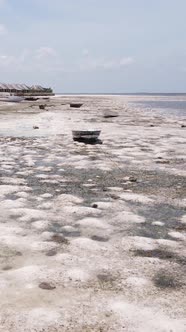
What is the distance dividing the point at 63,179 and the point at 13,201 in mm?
2425

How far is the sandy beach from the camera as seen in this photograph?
13.4 feet

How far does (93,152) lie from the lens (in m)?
15.0

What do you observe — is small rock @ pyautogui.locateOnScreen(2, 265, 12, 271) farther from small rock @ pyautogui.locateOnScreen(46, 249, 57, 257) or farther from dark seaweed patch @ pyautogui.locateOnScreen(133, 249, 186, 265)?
dark seaweed patch @ pyautogui.locateOnScreen(133, 249, 186, 265)

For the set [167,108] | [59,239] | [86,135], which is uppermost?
[86,135]

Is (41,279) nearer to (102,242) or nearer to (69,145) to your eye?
(102,242)

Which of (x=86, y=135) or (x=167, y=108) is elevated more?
(x=86, y=135)

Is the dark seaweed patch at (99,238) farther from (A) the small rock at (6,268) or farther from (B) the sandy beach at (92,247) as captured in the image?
(A) the small rock at (6,268)

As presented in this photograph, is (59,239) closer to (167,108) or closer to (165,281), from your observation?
(165,281)

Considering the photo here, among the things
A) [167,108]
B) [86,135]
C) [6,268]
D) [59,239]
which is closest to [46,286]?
[6,268]

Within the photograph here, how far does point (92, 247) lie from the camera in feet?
19.3

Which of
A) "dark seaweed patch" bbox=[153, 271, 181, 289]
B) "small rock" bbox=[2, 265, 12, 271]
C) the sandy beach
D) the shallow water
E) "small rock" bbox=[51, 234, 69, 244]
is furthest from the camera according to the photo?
the shallow water

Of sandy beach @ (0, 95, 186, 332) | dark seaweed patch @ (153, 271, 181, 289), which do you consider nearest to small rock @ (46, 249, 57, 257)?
sandy beach @ (0, 95, 186, 332)

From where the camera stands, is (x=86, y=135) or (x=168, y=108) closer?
(x=86, y=135)

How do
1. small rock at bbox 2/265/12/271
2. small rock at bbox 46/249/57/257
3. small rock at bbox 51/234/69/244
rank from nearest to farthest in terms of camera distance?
small rock at bbox 2/265/12/271, small rock at bbox 46/249/57/257, small rock at bbox 51/234/69/244
